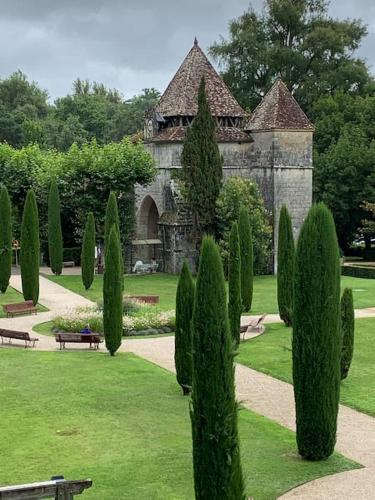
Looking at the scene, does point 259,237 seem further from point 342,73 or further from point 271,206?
point 342,73

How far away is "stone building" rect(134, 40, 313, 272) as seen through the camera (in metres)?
47.4

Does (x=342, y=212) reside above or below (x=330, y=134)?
below

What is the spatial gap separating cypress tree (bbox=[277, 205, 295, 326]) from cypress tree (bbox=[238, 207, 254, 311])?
2697 mm

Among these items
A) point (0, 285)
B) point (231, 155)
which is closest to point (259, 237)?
point (231, 155)

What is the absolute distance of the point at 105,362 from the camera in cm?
2419

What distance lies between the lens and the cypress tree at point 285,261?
29.6 m

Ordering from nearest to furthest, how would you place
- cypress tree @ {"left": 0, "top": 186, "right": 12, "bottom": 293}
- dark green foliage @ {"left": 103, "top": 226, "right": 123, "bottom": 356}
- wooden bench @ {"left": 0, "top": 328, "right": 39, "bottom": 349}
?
dark green foliage @ {"left": 103, "top": 226, "right": 123, "bottom": 356}
wooden bench @ {"left": 0, "top": 328, "right": 39, "bottom": 349}
cypress tree @ {"left": 0, "top": 186, "right": 12, "bottom": 293}

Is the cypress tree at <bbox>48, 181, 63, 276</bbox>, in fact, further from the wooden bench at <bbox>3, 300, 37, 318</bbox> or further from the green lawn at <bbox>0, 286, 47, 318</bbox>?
the wooden bench at <bbox>3, 300, 37, 318</bbox>

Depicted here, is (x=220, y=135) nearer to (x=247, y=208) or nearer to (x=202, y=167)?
(x=202, y=167)

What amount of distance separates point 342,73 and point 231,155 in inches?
940

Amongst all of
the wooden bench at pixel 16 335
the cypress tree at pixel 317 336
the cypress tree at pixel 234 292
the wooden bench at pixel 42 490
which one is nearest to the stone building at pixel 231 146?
the cypress tree at pixel 234 292

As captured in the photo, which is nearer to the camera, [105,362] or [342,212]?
[105,362]

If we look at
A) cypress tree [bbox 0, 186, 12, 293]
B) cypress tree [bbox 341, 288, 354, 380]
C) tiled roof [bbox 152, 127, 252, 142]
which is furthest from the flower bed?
tiled roof [bbox 152, 127, 252, 142]

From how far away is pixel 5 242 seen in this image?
121 feet
